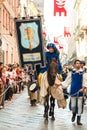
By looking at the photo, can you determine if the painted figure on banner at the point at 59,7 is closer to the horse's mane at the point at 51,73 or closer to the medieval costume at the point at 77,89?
the horse's mane at the point at 51,73

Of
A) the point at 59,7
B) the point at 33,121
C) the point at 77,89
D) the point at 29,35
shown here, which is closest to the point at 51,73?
the point at 77,89

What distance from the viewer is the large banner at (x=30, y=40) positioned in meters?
14.0

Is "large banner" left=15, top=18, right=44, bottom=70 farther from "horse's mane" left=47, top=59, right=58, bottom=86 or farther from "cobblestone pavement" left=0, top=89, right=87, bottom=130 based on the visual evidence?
"cobblestone pavement" left=0, top=89, right=87, bottom=130

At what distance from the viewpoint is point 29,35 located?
14.0m

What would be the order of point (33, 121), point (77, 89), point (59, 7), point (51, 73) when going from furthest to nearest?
point (59, 7) < point (51, 73) < point (33, 121) < point (77, 89)

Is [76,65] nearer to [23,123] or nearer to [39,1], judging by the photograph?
[23,123]

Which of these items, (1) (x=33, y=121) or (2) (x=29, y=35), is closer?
(1) (x=33, y=121)

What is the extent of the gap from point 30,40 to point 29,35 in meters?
0.15

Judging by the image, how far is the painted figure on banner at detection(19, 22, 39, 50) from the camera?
14039 mm

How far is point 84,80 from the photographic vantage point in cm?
1302

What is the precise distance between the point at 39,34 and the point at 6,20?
28740 mm

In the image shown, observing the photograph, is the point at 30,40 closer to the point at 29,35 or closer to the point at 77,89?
the point at 29,35

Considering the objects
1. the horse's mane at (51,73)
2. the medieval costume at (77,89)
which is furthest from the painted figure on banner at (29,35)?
the medieval costume at (77,89)

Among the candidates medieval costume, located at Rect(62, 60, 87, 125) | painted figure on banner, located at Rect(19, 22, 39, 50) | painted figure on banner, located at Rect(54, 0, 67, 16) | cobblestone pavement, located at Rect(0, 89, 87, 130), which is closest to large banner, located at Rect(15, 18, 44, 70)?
painted figure on banner, located at Rect(19, 22, 39, 50)
